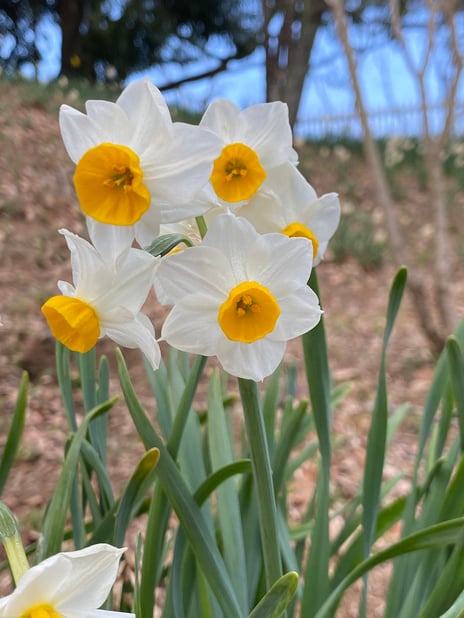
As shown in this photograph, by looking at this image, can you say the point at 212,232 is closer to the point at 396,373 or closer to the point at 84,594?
the point at 84,594

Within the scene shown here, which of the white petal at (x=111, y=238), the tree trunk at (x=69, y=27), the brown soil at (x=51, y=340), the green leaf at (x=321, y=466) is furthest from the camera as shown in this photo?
the tree trunk at (x=69, y=27)

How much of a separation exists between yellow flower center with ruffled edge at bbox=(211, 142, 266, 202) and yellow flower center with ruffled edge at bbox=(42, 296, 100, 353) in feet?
0.53

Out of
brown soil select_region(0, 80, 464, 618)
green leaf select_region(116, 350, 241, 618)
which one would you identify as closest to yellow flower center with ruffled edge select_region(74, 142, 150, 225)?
green leaf select_region(116, 350, 241, 618)

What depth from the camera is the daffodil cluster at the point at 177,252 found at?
1.51 feet

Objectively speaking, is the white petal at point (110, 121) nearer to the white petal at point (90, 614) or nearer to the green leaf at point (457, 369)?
the white petal at point (90, 614)

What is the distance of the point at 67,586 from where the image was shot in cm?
40

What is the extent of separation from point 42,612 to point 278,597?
21 cm

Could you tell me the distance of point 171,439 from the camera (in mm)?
780

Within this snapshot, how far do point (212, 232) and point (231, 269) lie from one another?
0.12ft

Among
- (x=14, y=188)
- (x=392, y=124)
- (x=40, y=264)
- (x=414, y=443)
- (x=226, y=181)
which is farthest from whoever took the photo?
(x=392, y=124)

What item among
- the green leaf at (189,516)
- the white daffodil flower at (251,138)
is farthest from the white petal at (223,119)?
the green leaf at (189,516)

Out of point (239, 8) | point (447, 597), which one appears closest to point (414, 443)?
point (447, 597)

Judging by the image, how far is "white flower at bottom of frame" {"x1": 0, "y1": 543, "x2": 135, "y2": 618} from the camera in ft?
1.21

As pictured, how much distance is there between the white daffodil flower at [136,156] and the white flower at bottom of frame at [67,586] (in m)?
0.25
